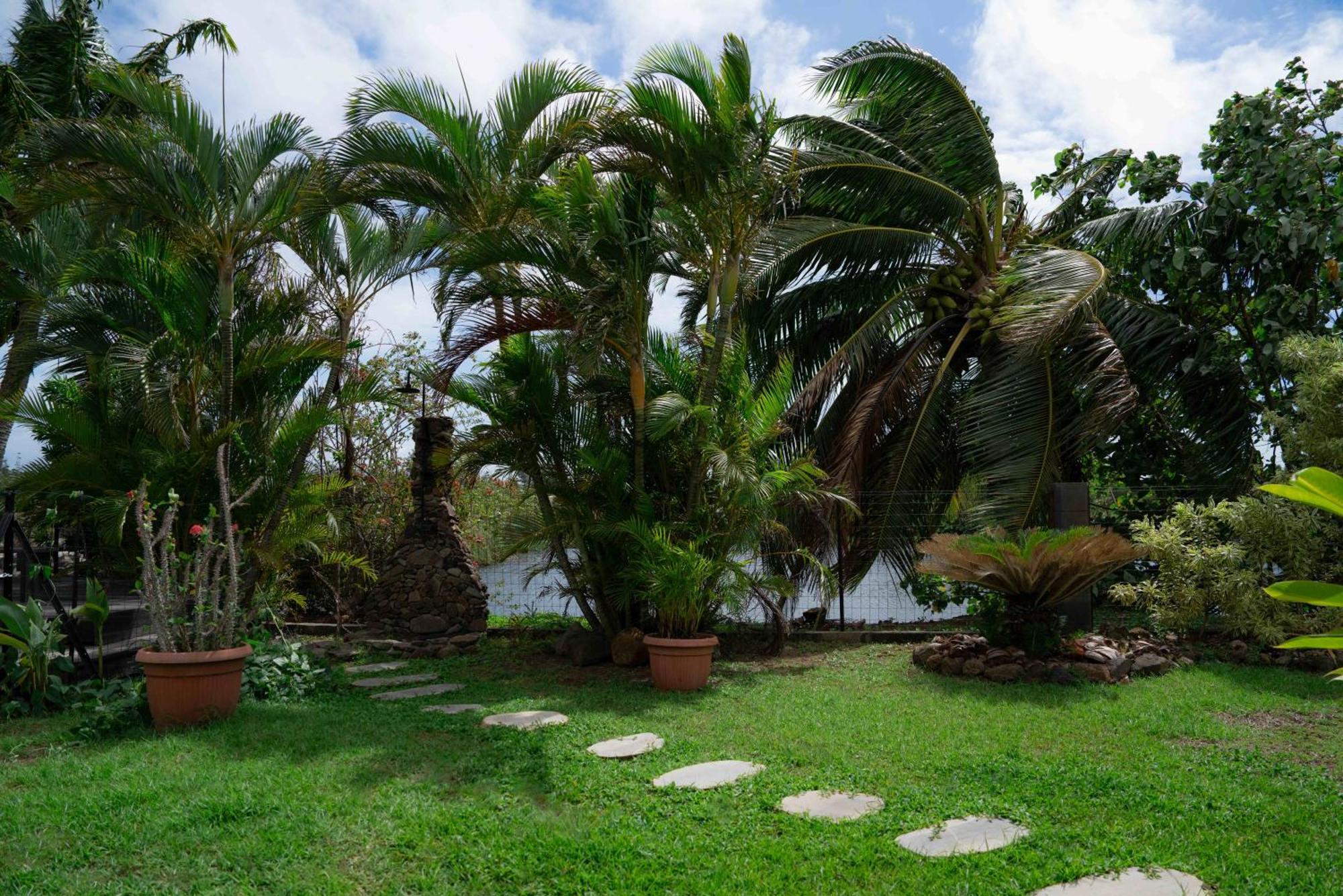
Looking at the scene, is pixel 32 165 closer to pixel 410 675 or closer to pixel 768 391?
pixel 410 675

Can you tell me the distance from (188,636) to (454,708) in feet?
5.79

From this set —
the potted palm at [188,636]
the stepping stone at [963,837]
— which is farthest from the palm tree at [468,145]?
the stepping stone at [963,837]

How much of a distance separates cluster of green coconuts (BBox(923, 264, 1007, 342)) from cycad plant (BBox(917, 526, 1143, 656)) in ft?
9.81

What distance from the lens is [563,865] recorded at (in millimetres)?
3416

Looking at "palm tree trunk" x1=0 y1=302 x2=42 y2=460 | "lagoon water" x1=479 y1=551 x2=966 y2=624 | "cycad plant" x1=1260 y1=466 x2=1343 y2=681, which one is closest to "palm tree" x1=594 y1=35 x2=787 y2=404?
"lagoon water" x1=479 y1=551 x2=966 y2=624

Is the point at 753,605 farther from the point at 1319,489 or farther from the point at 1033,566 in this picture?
the point at 1319,489

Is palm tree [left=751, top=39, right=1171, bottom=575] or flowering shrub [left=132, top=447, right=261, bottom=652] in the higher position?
palm tree [left=751, top=39, right=1171, bottom=575]

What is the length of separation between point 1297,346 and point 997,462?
8.62 feet

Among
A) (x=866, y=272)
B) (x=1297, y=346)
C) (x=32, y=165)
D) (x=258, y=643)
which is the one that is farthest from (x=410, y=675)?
(x=1297, y=346)

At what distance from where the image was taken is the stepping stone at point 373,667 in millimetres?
8078

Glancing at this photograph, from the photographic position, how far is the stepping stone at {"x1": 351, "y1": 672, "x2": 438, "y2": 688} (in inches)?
293

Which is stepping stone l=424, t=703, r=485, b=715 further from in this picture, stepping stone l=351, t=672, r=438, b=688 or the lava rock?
the lava rock

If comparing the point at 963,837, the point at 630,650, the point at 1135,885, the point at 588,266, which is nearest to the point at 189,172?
the point at 588,266

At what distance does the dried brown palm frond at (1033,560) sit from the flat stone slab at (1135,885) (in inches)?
145
